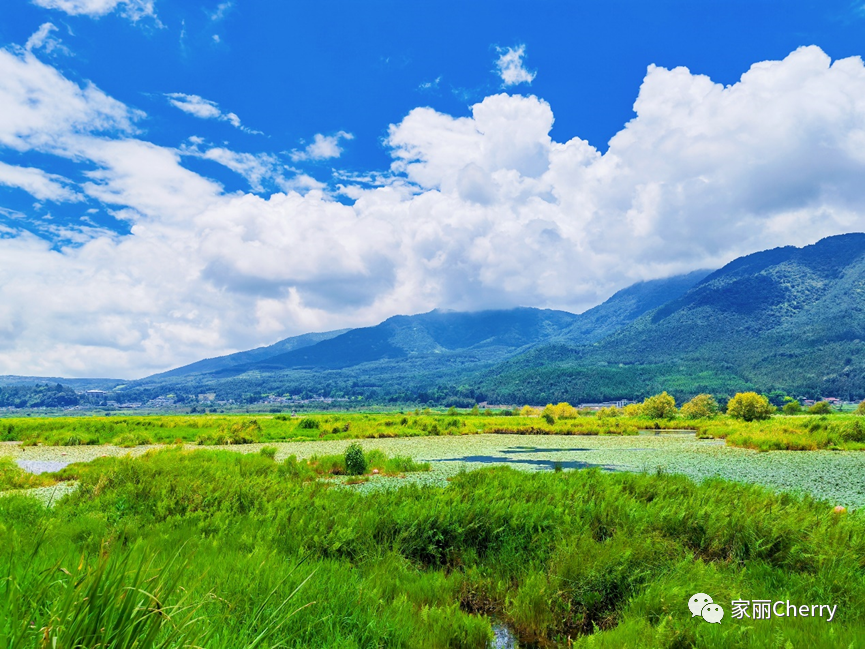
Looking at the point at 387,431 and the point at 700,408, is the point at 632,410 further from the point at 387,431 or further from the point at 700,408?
the point at 387,431

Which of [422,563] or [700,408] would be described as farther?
[700,408]

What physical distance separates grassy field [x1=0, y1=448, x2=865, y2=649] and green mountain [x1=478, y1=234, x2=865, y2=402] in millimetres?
118998

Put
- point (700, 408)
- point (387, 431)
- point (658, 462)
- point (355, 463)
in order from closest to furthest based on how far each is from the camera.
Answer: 1. point (355, 463)
2. point (658, 462)
3. point (387, 431)
4. point (700, 408)

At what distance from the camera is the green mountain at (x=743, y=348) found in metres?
118

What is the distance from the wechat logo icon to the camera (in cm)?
506

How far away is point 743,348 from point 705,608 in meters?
171

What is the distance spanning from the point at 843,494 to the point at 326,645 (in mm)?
13557

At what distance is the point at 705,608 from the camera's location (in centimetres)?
520

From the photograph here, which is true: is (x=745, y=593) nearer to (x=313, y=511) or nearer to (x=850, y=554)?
(x=850, y=554)

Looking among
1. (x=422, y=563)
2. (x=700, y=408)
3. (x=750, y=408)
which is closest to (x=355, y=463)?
(x=422, y=563)

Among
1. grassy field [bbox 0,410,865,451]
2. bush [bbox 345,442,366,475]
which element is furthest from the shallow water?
grassy field [bbox 0,410,865,451]

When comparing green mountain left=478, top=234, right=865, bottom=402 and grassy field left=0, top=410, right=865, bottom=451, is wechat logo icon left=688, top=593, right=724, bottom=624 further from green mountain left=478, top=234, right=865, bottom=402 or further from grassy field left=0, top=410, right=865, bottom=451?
green mountain left=478, top=234, right=865, bottom=402

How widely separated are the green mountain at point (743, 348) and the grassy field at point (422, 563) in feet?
390

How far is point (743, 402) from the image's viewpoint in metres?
45.4
